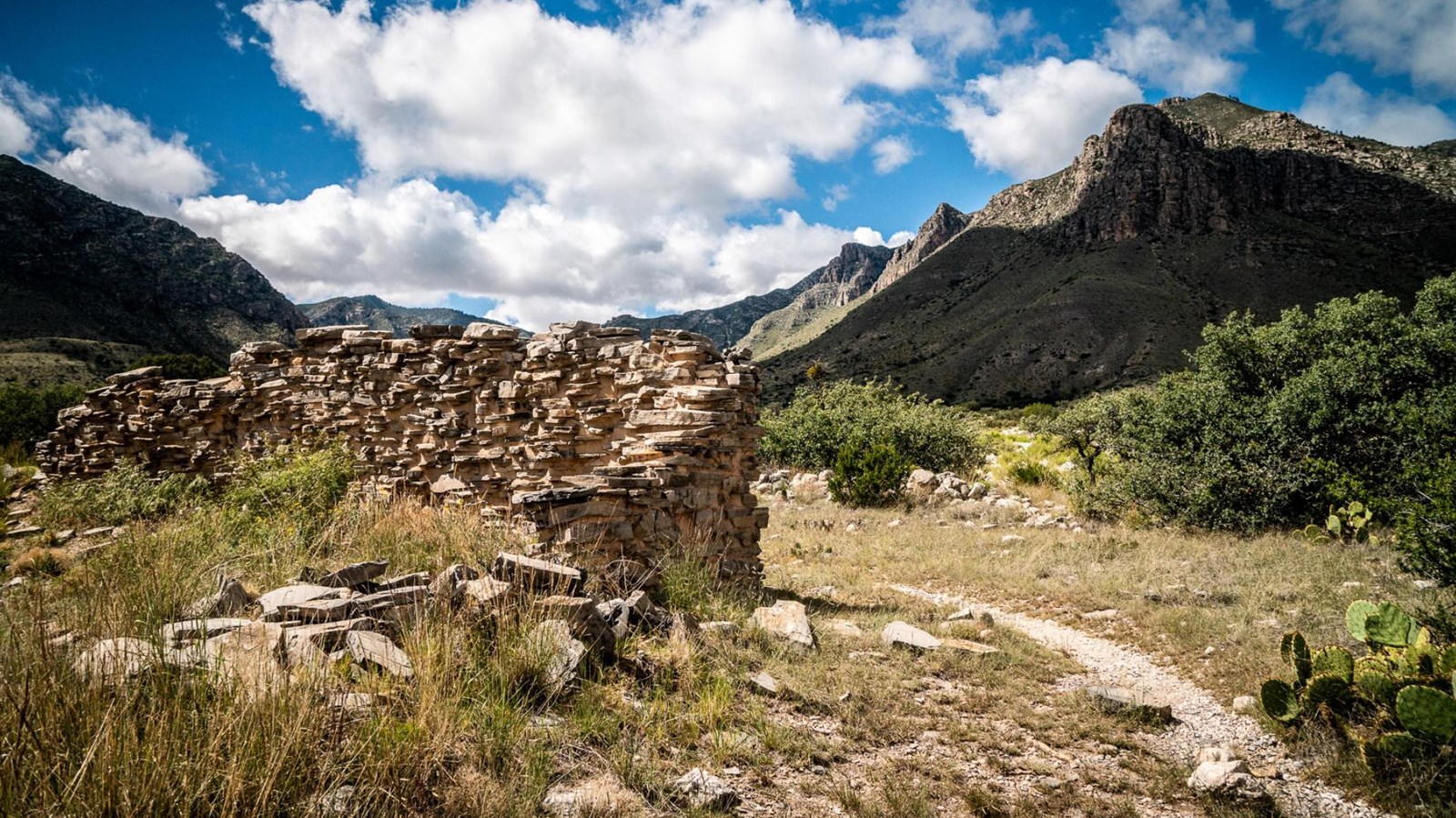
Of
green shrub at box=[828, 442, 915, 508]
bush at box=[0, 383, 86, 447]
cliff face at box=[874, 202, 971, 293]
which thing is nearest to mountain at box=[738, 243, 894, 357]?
cliff face at box=[874, 202, 971, 293]

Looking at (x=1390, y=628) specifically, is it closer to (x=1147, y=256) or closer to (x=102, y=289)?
(x=102, y=289)

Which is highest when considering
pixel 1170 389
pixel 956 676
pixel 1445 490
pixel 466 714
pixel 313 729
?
pixel 1170 389

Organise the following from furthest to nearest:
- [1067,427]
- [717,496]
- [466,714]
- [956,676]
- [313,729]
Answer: [1067,427]
[717,496]
[956,676]
[466,714]
[313,729]

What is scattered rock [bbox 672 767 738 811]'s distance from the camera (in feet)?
10.3

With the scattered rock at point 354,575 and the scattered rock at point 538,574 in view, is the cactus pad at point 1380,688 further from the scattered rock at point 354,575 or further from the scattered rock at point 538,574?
the scattered rock at point 354,575

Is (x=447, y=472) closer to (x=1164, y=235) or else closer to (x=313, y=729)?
(x=313, y=729)

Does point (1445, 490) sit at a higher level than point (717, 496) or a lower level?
higher

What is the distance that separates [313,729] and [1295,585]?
9778 millimetres

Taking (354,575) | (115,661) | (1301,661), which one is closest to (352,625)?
(115,661)

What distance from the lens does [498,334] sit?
394 inches

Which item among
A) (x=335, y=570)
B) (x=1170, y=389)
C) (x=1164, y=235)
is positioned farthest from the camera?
(x=1164, y=235)

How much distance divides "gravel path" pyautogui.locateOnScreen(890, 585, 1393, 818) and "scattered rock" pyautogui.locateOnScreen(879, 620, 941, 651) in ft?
4.43

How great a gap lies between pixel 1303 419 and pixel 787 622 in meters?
10.8

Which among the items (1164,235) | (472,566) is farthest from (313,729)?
(1164,235)
